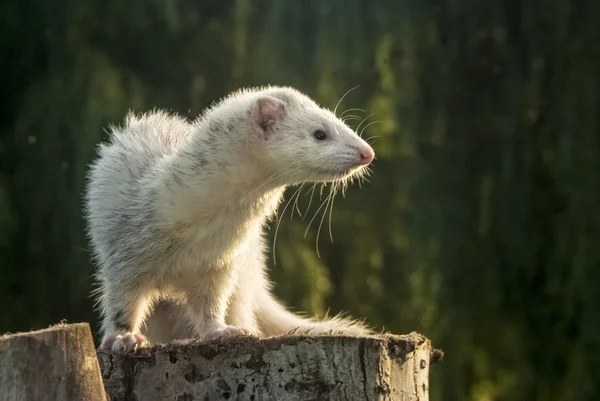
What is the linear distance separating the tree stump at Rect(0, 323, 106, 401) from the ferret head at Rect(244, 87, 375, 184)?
114 centimetres

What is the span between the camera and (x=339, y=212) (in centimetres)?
457

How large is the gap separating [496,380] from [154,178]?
2.26 metres

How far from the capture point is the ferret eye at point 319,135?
2.88 metres

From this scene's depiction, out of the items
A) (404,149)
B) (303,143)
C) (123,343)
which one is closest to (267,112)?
(303,143)

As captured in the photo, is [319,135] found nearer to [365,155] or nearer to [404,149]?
[365,155]

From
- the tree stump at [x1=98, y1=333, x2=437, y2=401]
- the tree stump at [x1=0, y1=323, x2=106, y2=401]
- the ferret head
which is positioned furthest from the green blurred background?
the tree stump at [x1=0, y1=323, x2=106, y2=401]

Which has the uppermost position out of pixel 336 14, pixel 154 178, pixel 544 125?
pixel 336 14

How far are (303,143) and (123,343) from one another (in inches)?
32.6

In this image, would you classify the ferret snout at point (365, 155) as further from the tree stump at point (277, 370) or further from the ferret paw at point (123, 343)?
the ferret paw at point (123, 343)

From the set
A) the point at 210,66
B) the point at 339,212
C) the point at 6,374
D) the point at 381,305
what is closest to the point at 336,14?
the point at 210,66

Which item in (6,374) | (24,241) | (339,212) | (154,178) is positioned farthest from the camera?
(339,212)

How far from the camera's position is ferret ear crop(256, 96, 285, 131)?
2891 mm

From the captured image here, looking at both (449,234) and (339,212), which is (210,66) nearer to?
(339,212)

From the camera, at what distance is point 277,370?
226 centimetres
